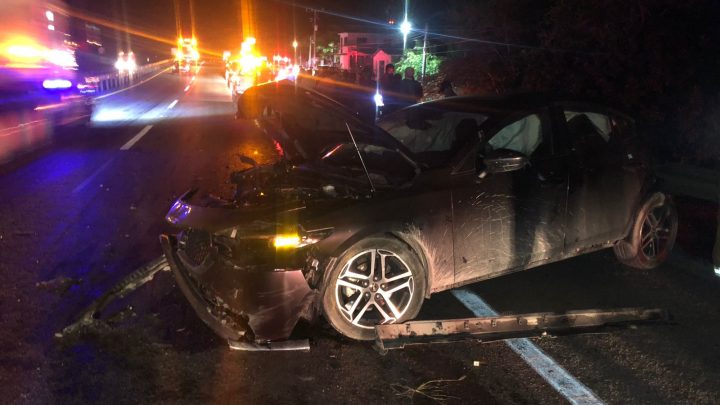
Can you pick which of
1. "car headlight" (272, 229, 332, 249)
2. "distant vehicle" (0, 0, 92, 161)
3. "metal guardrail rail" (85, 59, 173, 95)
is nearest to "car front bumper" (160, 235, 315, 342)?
"car headlight" (272, 229, 332, 249)

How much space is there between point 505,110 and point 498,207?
86 cm

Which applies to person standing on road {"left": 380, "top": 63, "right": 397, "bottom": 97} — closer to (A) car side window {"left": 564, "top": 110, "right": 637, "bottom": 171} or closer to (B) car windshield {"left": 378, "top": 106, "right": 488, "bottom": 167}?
(B) car windshield {"left": 378, "top": 106, "right": 488, "bottom": 167}

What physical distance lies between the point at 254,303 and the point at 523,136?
2738mm

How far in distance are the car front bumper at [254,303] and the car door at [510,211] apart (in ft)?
4.01

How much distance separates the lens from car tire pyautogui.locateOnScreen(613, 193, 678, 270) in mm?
5051

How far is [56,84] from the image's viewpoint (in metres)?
15.2

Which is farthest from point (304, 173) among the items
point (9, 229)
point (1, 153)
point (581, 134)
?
point (1, 153)

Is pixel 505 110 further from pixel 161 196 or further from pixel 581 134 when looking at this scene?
pixel 161 196

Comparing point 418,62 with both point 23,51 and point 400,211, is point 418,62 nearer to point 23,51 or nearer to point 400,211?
point 23,51

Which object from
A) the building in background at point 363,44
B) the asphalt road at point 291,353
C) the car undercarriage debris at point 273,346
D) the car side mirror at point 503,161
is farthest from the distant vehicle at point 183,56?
the car undercarriage debris at point 273,346

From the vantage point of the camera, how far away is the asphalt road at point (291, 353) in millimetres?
3145

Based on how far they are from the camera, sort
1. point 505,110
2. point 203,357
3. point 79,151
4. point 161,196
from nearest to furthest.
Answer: point 203,357, point 505,110, point 161,196, point 79,151

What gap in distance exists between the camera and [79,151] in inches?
431

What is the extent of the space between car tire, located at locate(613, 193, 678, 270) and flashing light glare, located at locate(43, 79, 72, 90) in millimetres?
14845
